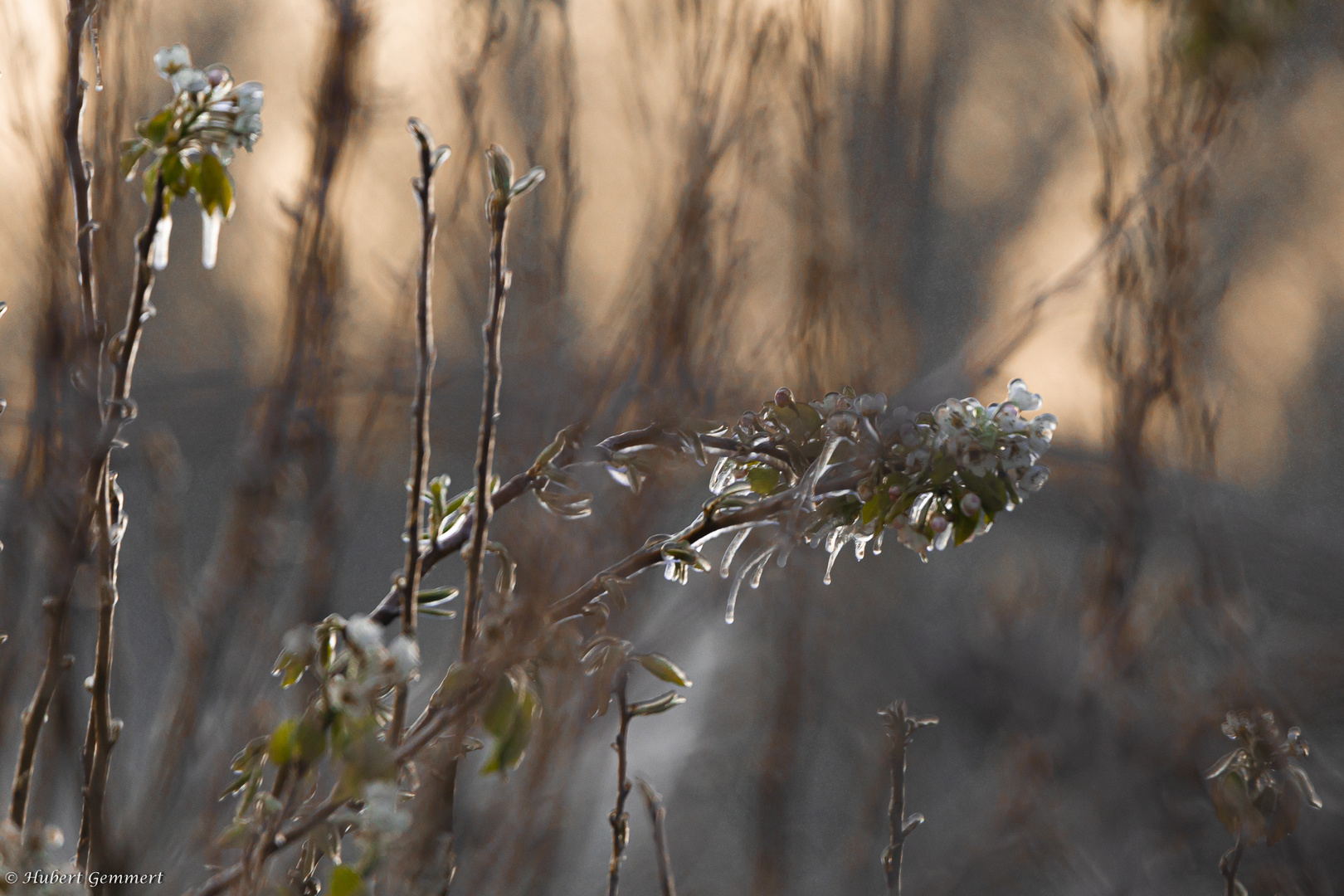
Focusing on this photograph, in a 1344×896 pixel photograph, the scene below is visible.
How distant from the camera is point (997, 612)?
2053mm

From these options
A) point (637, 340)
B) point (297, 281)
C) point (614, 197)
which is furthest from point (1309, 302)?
point (297, 281)

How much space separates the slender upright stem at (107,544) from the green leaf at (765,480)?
13.6 inches

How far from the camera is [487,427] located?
0.33m

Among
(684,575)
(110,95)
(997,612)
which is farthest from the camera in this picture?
(997,612)

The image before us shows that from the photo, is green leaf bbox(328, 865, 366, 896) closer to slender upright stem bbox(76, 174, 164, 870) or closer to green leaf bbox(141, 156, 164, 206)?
slender upright stem bbox(76, 174, 164, 870)

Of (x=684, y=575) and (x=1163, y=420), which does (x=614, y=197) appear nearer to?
(x=684, y=575)

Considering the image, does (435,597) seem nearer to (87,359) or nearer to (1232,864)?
(87,359)

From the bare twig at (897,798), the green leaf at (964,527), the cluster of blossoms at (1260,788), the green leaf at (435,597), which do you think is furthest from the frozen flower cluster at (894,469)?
the cluster of blossoms at (1260,788)

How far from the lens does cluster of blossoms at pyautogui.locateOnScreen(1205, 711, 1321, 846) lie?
61cm

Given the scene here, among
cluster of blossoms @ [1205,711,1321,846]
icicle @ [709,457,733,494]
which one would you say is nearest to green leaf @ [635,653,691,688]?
icicle @ [709,457,733,494]

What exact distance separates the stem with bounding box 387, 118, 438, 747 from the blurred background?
169 mm

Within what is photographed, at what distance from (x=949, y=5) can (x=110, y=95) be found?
1732 millimetres

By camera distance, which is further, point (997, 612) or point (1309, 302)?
point (997, 612)

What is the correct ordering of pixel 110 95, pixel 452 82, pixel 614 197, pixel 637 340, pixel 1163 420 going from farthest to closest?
pixel 1163 420 < pixel 614 197 < pixel 452 82 < pixel 637 340 < pixel 110 95
